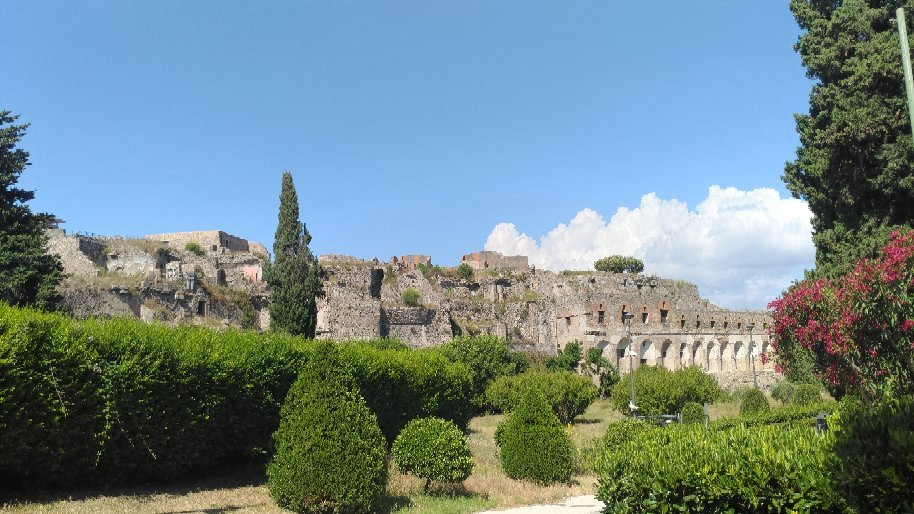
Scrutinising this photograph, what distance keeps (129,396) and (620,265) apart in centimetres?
7496

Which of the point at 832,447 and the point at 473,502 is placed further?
the point at 473,502

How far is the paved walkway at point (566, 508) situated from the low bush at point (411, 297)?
1562 inches

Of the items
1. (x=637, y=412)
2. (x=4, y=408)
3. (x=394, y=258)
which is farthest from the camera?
(x=394, y=258)

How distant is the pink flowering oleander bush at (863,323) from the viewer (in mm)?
13078

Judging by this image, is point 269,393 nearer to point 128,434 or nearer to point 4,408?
point 128,434

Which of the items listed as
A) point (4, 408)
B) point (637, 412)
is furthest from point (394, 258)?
point (4, 408)

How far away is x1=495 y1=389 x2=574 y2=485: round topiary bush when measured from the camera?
17125mm

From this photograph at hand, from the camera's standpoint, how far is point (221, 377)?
14688mm

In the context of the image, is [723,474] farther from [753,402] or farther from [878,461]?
[753,402]

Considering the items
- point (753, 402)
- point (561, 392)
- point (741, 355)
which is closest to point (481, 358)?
point (561, 392)

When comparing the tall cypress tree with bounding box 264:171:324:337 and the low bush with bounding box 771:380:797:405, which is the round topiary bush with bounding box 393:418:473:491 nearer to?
the tall cypress tree with bounding box 264:171:324:337

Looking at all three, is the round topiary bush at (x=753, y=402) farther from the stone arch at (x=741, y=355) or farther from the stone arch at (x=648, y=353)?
the stone arch at (x=741, y=355)

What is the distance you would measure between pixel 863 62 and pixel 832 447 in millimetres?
15467

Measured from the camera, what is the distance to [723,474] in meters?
7.80
